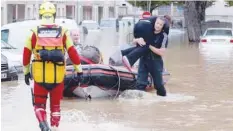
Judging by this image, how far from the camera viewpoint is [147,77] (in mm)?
12359

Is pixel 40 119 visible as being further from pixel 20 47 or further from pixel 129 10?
pixel 129 10

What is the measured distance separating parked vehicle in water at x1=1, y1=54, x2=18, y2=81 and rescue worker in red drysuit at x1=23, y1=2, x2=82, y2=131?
7.77 meters

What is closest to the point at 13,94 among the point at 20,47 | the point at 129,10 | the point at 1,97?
the point at 1,97

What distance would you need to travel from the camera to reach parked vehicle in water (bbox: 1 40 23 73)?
672 inches

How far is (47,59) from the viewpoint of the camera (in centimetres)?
786

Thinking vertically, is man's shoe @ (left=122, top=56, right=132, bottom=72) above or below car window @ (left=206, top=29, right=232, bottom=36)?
above

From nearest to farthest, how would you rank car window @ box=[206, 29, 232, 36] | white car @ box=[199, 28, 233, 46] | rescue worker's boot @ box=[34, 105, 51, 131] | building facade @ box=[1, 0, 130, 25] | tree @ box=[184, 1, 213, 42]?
rescue worker's boot @ box=[34, 105, 51, 131]
white car @ box=[199, 28, 233, 46]
car window @ box=[206, 29, 232, 36]
tree @ box=[184, 1, 213, 42]
building facade @ box=[1, 0, 130, 25]

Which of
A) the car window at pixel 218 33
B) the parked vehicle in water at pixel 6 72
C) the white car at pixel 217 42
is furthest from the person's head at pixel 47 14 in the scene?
the car window at pixel 218 33

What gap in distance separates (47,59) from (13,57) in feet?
32.7

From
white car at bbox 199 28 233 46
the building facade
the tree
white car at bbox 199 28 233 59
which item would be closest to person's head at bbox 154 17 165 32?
white car at bbox 199 28 233 59

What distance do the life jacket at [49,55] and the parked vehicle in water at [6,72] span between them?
7.91m

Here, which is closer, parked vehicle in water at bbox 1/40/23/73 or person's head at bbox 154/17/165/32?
person's head at bbox 154/17/165/32

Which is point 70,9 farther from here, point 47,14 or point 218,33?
point 47,14

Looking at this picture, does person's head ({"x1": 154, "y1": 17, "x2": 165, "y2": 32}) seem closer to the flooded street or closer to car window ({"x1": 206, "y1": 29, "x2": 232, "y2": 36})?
Answer: the flooded street
